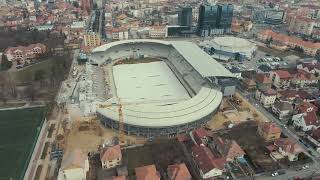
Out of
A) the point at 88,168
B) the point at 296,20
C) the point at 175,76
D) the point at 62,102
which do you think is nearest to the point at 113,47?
the point at 175,76

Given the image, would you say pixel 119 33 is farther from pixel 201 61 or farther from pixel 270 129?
pixel 270 129

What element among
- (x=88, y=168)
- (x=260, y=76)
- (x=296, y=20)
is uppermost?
(x=296, y=20)

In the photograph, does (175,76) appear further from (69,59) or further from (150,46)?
(69,59)

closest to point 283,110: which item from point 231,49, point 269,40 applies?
point 231,49

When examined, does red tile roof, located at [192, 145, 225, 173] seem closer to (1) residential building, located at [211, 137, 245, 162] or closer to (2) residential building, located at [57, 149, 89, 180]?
(1) residential building, located at [211, 137, 245, 162]

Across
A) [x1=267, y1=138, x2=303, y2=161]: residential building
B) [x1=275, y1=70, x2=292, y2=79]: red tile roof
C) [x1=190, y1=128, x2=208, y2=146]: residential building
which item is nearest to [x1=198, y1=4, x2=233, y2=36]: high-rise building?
[x1=275, y1=70, x2=292, y2=79]: red tile roof

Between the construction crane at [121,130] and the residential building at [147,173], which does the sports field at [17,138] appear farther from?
the residential building at [147,173]
